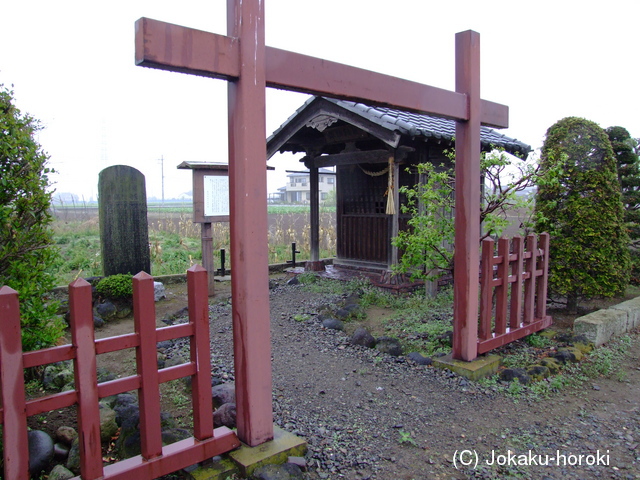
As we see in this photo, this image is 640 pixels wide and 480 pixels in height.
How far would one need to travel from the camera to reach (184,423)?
134 inches

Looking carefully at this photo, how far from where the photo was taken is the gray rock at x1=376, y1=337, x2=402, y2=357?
4879 mm

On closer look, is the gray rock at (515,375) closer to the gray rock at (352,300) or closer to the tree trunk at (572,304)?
the tree trunk at (572,304)

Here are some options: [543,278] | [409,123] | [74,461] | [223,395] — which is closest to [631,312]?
[543,278]

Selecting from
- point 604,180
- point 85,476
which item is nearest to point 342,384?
point 85,476

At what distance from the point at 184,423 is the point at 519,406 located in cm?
263

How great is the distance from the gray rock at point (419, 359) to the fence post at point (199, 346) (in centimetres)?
258

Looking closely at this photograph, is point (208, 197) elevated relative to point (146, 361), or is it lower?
elevated

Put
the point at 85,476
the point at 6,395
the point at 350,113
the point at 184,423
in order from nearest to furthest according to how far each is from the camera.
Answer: the point at 6,395
the point at 85,476
the point at 184,423
the point at 350,113

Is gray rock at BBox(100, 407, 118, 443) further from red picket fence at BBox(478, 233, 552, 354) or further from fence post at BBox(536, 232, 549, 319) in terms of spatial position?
fence post at BBox(536, 232, 549, 319)

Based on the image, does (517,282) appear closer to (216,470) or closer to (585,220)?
(585,220)

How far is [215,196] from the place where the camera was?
8.37 meters

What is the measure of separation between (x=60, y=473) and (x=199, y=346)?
979 millimetres

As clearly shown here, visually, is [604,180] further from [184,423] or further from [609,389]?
[184,423]

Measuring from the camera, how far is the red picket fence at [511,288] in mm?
4516
